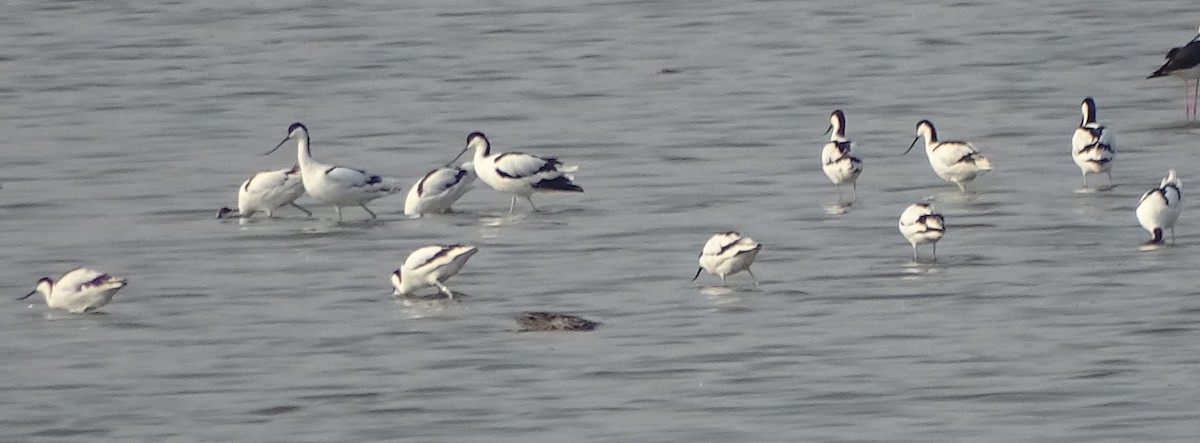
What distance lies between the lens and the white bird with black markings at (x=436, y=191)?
20312mm

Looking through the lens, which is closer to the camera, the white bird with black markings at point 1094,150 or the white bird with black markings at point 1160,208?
the white bird with black markings at point 1160,208

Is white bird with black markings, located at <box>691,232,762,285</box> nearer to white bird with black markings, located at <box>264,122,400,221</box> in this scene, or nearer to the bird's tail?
the bird's tail

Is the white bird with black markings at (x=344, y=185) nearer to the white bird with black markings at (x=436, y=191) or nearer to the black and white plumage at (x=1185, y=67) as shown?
the white bird with black markings at (x=436, y=191)

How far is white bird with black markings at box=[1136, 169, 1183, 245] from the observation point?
17.5 m

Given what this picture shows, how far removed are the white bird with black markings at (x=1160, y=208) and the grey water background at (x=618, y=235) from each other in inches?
9.2

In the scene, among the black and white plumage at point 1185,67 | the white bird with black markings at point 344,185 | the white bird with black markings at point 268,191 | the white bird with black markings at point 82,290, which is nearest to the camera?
the white bird with black markings at point 82,290

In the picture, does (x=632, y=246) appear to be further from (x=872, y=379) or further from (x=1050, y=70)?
(x=1050, y=70)

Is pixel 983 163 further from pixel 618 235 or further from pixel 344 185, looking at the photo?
pixel 344 185

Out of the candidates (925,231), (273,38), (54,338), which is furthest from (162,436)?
(273,38)

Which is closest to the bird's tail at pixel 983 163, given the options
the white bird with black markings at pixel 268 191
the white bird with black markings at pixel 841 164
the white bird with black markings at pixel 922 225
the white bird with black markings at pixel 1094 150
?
the white bird with black markings at pixel 1094 150

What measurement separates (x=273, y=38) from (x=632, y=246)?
14860 millimetres

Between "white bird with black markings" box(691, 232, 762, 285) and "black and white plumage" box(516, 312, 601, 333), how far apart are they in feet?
3.59

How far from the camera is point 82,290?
1669 cm

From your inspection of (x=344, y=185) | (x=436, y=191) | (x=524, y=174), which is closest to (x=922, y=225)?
(x=524, y=174)
